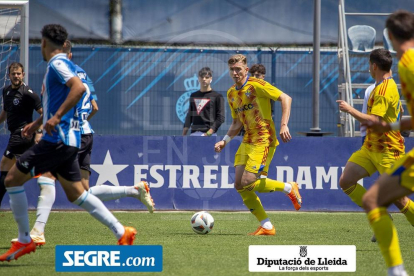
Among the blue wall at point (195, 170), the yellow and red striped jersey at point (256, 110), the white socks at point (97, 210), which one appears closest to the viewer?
the white socks at point (97, 210)

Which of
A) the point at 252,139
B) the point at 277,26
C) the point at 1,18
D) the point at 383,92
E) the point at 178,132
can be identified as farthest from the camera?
the point at 277,26

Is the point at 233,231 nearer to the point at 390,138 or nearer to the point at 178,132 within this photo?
the point at 390,138

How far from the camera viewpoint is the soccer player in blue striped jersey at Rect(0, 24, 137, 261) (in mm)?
6270

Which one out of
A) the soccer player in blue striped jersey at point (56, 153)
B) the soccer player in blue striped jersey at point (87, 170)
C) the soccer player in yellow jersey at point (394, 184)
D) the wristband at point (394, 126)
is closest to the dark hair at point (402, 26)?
the soccer player in yellow jersey at point (394, 184)

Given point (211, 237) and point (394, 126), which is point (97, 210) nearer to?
point (211, 237)

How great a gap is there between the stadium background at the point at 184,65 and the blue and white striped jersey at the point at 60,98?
217 inches

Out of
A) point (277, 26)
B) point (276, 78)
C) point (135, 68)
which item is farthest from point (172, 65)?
point (277, 26)

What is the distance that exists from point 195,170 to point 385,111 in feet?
16.5

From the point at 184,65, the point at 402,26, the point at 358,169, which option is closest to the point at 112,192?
the point at 358,169

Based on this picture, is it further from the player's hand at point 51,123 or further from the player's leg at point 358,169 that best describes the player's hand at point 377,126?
the player's leg at point 358,169

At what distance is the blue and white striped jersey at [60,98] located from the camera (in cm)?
633

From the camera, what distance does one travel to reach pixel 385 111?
7.51m

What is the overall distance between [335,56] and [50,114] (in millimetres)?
10062

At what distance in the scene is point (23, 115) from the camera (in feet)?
30.9
